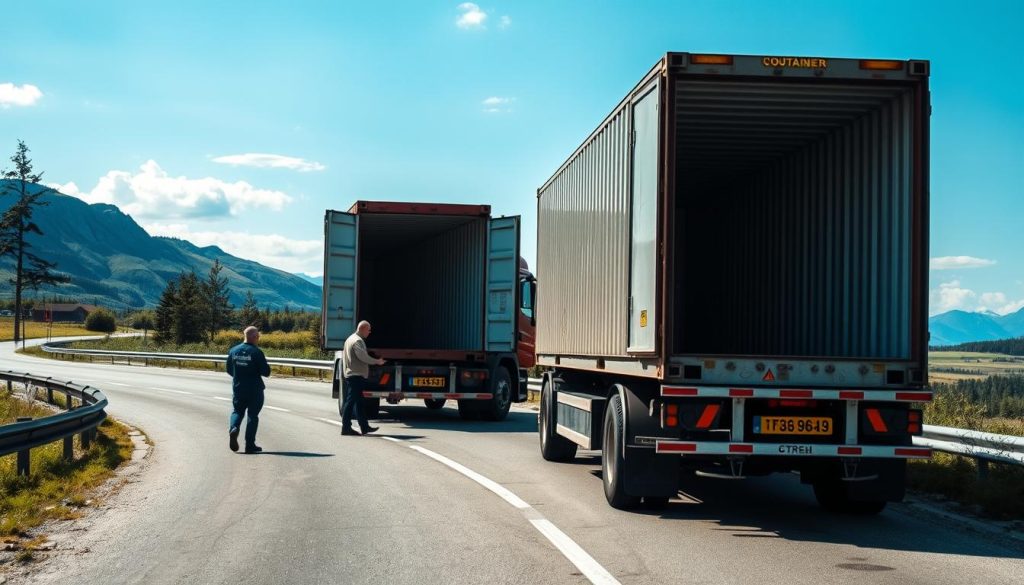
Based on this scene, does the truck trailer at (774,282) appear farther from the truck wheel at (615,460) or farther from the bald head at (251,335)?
the bald head at (251,335)

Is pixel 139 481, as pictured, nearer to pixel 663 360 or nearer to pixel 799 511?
pixel 663 360

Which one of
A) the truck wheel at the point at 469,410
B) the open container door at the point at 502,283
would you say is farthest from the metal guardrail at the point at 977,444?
the truck wheel at the point at 469,410

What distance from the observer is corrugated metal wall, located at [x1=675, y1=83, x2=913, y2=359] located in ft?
27.3

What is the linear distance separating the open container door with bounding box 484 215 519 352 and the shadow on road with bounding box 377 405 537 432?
1.38 metres

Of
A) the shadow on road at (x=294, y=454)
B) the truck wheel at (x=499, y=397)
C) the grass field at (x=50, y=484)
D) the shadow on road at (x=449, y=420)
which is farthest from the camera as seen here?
the truck wheel at (x=499, y=397)

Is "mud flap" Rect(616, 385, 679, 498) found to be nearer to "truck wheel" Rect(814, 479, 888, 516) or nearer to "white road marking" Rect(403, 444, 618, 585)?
"white road marking" Rect(403, 444, 618, 585)

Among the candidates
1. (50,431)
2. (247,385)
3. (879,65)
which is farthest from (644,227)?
(247,385)

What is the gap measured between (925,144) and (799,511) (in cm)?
328

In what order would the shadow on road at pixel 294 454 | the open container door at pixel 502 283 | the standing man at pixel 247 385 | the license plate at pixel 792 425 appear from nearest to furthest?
the license plate at pixel 792 425 → the shadow on road at pixel 294 454 → the standing man at pixel 247 385 → the open container door at pixel 502 283

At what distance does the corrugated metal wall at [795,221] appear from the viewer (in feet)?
27.3

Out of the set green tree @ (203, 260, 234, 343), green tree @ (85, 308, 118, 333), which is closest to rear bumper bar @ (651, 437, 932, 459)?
green tree @ (203, 260, 234, 343)

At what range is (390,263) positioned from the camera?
2314 cm

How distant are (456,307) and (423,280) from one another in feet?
7.45

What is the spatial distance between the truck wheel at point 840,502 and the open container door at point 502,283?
8.86 m
